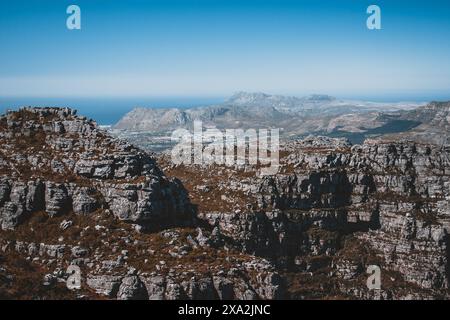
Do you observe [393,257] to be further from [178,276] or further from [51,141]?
[51,141]

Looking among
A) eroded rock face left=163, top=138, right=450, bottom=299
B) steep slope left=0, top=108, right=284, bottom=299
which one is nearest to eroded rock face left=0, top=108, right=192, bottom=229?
steep slope left=0, top=108, right=284, bottom=299

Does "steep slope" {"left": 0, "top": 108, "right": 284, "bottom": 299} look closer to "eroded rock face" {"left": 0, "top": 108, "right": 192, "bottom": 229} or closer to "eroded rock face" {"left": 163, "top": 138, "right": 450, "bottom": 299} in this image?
"eroded rock face" {"left": 0, "top": 108, "right": 192, "bottom": 229}

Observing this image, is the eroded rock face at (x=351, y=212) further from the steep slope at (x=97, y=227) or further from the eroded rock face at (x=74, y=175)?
the steep slope at (x=97, y=227)

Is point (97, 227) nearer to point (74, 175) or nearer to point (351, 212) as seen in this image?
point (74, 175)

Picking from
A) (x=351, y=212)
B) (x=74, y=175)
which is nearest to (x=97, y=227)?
(x=74, y=175)

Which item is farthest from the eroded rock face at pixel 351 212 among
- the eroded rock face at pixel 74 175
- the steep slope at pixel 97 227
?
the steep slope at pixel 97 227

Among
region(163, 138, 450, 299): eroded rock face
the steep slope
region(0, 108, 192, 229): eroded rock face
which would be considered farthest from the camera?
region(163, 138, 450, 299): eroded rock face

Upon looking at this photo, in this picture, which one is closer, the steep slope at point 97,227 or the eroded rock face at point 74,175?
the steep slope at point 97,227

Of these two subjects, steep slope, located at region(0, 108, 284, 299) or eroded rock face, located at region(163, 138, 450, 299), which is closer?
steep slope, located at region(0, 108, 284, 299)

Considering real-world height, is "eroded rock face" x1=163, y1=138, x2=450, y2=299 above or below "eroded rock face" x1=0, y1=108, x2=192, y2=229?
below
